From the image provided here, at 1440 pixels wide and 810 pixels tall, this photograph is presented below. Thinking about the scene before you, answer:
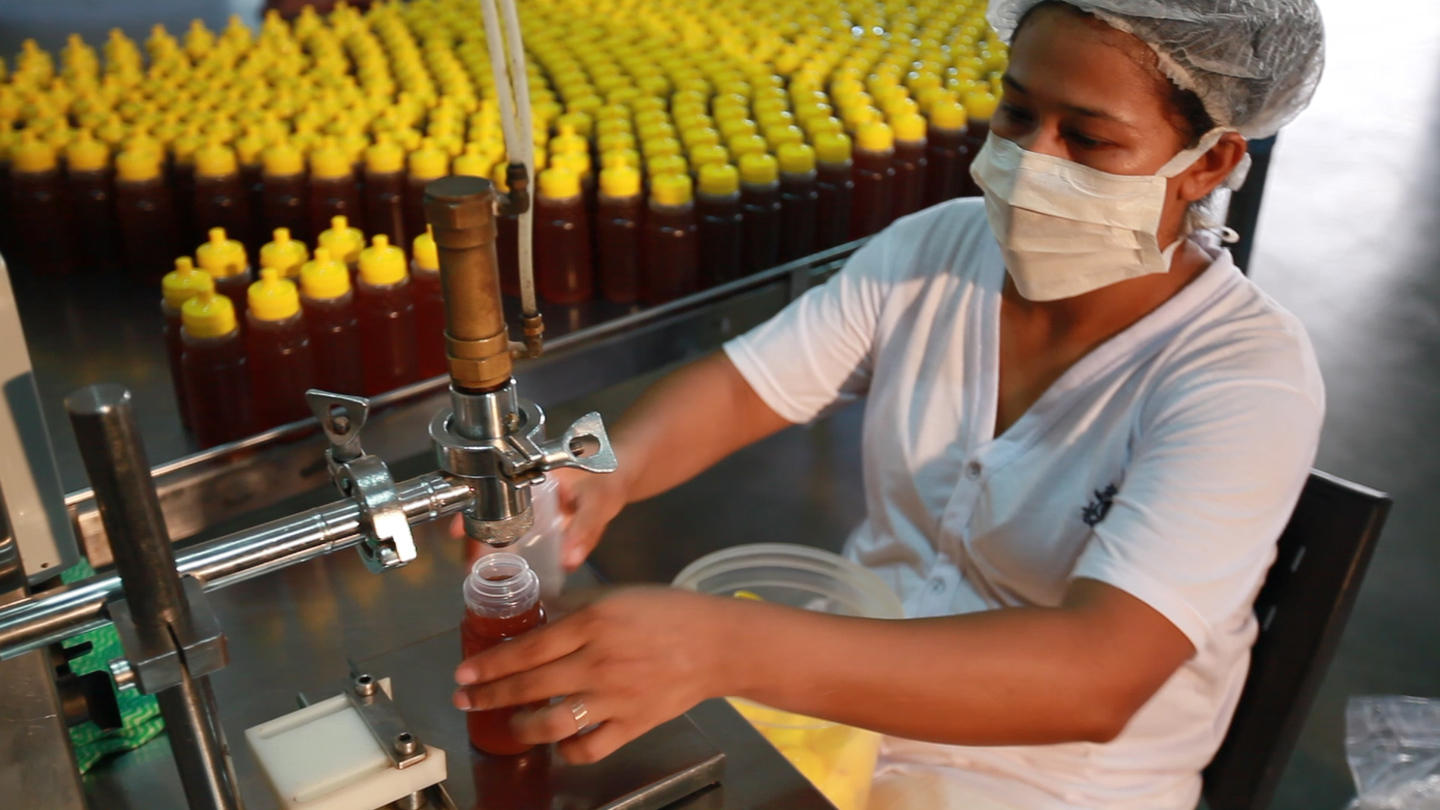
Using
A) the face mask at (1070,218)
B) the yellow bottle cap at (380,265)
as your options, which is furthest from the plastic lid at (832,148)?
the yellow bottle cap at (380,265)

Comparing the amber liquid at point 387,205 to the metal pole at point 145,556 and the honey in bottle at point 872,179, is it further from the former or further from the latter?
the metal pole at point 145,556

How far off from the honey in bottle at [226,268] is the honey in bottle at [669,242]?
610 millimetres

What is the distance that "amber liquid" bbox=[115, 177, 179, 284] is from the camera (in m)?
1.73

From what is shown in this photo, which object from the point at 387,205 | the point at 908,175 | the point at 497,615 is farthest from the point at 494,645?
the point at 908,175

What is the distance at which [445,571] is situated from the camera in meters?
1.20

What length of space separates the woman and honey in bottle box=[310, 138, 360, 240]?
0.72 metres

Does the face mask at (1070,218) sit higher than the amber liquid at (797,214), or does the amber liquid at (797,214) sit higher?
the face mask at (1070,218)

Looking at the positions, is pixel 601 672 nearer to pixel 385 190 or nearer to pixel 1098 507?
pixel 1098 507

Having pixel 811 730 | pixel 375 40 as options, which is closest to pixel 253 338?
pixel 811 730

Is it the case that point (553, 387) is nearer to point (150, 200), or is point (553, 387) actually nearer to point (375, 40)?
point (150, 200)

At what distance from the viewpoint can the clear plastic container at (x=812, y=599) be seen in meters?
1.04

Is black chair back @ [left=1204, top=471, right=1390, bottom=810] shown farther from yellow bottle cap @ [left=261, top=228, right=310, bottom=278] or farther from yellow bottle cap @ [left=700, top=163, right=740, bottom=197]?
yellow bottle cap @ [left=261, top=228, right=310, bottom=278]

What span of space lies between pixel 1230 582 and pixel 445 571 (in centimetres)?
80

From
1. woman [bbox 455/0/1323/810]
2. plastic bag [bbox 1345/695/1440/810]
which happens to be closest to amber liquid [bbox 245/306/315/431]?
woman [bbox 455/0/1323/810]
